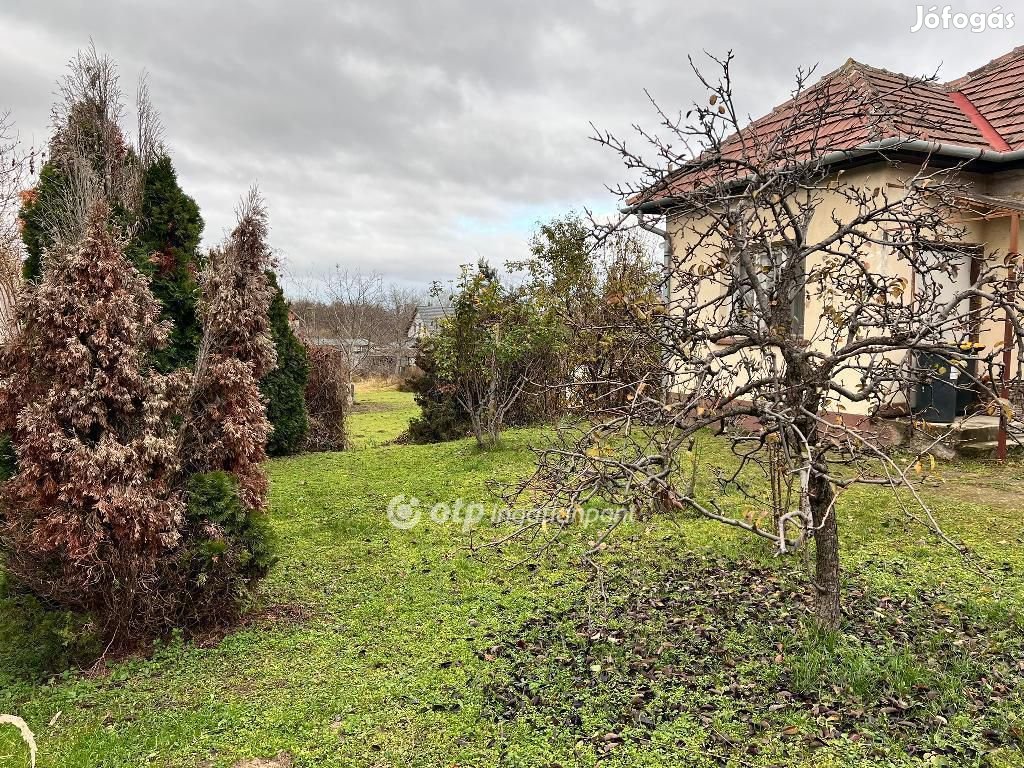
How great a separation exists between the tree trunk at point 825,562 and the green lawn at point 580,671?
0.13 m

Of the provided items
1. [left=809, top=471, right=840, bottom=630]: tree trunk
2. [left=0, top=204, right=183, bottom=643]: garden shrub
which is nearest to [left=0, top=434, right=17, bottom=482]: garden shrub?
[left=0, top=204, right=183, bottom=643]: garden shrub

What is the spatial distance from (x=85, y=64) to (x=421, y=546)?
6.53 meters

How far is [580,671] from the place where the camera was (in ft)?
10.3

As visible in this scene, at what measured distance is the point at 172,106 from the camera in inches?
316

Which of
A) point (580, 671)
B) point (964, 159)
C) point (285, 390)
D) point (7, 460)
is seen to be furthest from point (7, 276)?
point (964, 159)

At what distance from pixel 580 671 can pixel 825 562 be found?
1393 mm

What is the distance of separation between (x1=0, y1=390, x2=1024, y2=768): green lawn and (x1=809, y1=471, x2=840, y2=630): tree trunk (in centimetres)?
13

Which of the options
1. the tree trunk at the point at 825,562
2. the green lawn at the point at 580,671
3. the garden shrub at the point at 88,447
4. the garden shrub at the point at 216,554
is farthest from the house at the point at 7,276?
the tree trunk at the point at 825,562

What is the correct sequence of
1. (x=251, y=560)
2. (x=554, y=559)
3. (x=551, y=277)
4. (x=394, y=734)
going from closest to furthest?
(x=394, y=734), (x=251, y=560), (x=554, y=559), (x=551, y=277)

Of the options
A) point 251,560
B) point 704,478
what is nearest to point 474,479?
point 704,478

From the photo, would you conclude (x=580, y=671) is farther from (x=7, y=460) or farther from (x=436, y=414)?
(x=436, y=414)

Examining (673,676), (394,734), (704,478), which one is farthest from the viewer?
(704,478)

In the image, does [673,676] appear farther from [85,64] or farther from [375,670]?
[85,64]

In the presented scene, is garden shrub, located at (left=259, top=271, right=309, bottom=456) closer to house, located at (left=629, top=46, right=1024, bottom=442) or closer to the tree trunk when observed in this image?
house, located at (left=629, top=46, right=1024, bottom=442)
